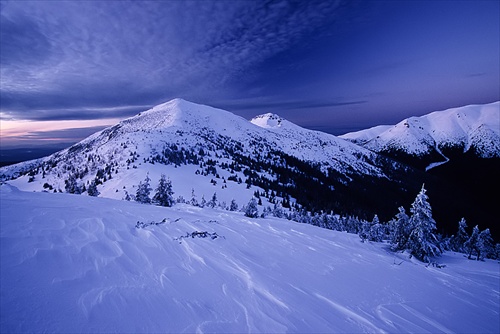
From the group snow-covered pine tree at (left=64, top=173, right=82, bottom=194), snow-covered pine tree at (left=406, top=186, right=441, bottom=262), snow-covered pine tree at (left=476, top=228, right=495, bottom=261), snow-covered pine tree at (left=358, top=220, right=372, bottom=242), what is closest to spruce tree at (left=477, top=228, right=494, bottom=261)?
snow-covered pine tree at (left=476, top=228, right=495, bottom=261)

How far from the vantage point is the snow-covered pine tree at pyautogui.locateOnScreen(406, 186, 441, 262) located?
17.5 metres

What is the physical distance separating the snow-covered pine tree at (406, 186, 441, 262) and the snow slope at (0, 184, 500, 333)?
8.71 metres

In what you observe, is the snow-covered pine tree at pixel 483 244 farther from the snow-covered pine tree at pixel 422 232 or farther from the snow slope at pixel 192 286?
the snow slope at pixel 192 286

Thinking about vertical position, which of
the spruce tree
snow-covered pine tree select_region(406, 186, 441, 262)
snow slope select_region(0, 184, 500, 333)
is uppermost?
snow slope select_region(0, 184, 500, 333)

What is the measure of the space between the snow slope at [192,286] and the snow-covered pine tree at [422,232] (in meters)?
8.71

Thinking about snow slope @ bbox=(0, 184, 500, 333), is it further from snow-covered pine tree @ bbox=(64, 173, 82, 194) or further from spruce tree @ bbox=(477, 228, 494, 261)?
snow-covered pine tree @ bbox=(64, 173, 82, 194)

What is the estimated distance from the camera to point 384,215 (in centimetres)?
13488

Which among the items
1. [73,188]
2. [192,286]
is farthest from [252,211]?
[73,188]

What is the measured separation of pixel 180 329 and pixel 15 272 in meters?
3.29

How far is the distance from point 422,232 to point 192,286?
20502mm

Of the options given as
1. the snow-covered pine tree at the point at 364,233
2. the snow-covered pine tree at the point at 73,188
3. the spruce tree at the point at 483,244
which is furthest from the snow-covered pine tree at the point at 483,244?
the snow-covered pine tree at the point at 73,188

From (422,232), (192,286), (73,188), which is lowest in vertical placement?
(422,232)

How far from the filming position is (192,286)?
4.99 meters

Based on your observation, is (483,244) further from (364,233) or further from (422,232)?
(422,232)
